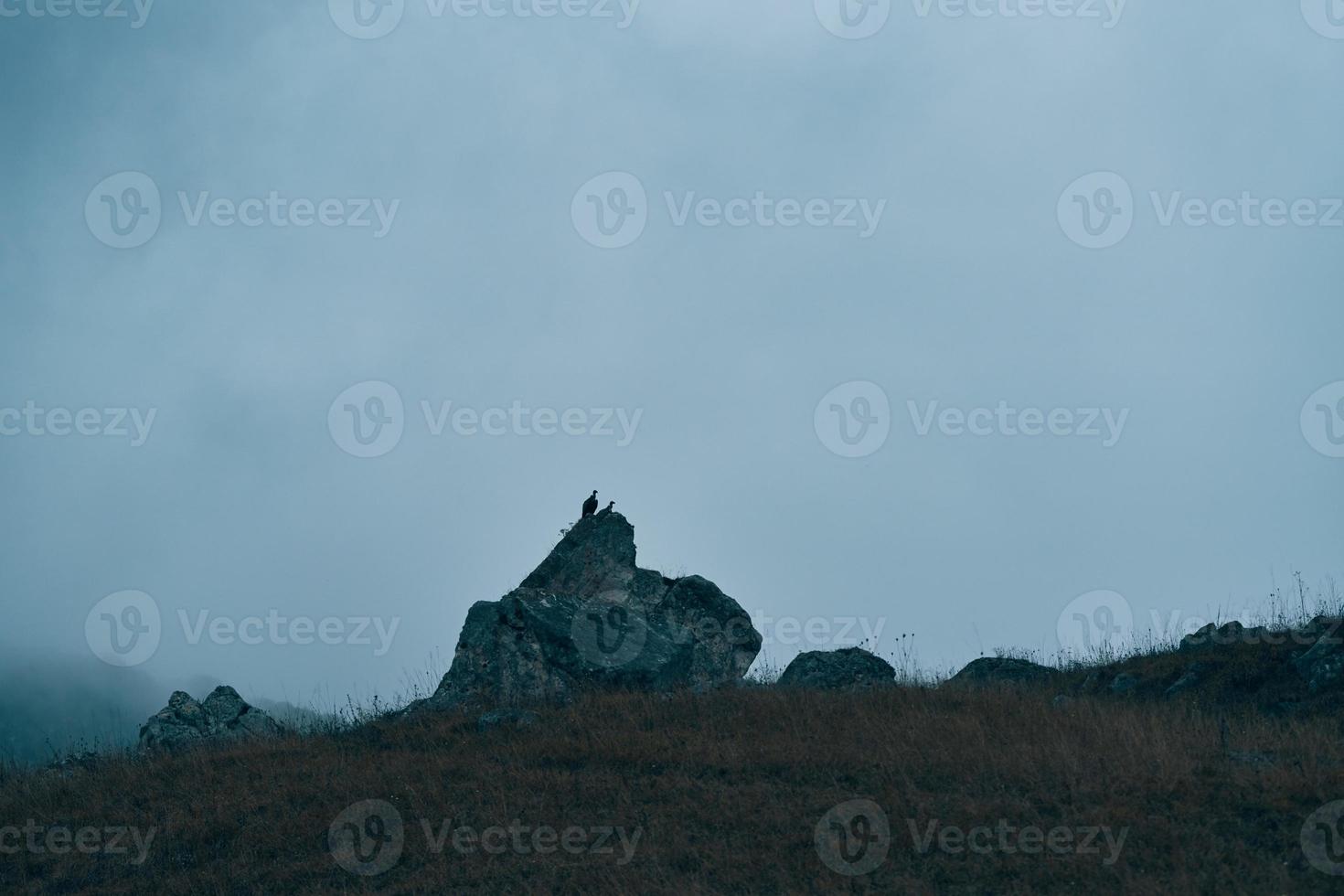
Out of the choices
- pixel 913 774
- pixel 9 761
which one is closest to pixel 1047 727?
pixel 913 774

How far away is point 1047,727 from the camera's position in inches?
559

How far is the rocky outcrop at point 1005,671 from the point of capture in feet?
65.8

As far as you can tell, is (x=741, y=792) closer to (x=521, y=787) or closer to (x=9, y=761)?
(x=521, y=787)

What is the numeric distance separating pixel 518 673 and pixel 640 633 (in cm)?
227

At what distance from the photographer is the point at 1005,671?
20.5 metres

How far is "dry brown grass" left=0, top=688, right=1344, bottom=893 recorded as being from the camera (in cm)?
1039
